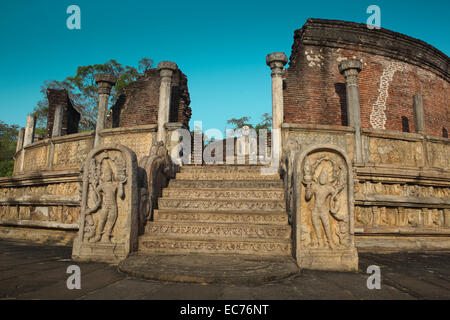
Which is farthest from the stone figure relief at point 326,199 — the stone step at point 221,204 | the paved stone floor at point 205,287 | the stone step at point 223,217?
the stone step at point 221,204

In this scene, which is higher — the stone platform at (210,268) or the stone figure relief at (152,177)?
the stone figure relief at (152,177)

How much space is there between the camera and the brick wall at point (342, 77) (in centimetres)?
1095

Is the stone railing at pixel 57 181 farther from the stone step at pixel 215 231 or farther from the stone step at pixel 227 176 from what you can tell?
the stone step at pixel 215 231

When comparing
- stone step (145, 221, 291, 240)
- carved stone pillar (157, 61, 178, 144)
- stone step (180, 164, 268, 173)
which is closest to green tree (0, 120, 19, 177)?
carved stone pillar (157, 61, 178, 144)

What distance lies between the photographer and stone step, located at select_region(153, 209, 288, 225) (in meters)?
4.09

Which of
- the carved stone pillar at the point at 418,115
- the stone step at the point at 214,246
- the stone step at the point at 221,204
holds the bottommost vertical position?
the stone step at the point at 214,246

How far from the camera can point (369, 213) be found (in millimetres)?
5695

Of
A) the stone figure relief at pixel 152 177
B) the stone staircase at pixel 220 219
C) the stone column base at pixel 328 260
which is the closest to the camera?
the stone column base at pixel 328 260

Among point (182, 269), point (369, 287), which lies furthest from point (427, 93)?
point (182, 269)

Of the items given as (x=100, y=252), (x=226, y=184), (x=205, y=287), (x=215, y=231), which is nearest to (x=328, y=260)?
(x=215, y=231)

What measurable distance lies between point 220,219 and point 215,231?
0.33 m

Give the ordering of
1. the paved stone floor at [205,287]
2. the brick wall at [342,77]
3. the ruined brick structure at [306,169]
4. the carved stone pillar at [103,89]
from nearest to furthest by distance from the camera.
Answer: the paved stone floor at [205,287], the ruined brick structure at [306,169], the carved stone pillar at [103,89], the brick wall at [342,77]

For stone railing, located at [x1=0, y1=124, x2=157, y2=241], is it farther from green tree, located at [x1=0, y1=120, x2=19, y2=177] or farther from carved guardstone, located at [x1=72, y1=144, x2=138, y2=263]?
green tree, located at [x1=0, y1=120, x2=19, y2=177]

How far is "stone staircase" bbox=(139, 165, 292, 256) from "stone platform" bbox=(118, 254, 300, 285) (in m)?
0.18
